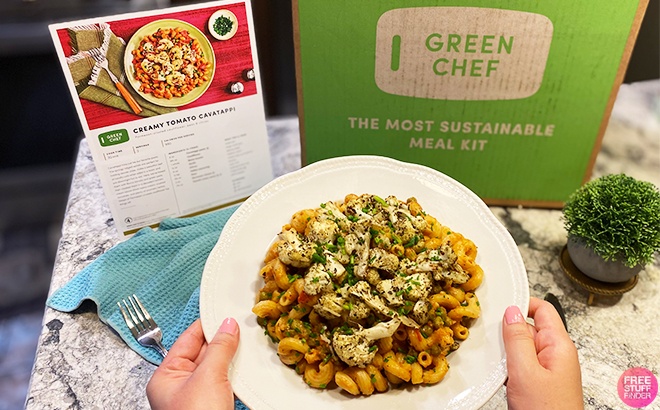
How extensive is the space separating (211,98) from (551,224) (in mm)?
1042

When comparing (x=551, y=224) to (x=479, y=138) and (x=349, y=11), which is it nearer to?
(x=479, y=138)

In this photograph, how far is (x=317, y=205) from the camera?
1.33 meters

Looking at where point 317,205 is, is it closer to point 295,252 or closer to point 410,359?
point 295,252

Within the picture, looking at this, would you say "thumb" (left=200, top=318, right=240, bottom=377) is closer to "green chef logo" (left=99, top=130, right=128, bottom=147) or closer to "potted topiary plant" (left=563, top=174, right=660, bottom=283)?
"green chef logo" (left=99, top=130, right=128, bottom=147)

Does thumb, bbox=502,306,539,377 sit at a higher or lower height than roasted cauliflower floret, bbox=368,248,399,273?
lower

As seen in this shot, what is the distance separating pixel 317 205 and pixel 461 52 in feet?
1.73

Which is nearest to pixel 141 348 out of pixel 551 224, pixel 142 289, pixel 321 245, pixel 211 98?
pixel 142 289

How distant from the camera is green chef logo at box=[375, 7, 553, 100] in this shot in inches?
50.8

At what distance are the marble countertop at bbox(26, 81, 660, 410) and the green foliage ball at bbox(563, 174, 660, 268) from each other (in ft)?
0.62

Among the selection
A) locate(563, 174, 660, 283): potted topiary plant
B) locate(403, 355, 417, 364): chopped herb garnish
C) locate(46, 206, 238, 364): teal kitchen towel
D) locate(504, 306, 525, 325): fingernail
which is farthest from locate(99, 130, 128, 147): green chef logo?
locate(563, 174, 660, 283): potted topiary plant

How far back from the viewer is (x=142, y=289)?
51.8 inches

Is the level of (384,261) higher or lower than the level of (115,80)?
lower

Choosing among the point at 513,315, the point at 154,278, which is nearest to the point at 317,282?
the point at 513,315

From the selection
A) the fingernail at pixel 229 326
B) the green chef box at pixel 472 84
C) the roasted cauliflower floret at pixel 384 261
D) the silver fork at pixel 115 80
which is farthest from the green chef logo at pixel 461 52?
the fingernail at pixel 229 326
